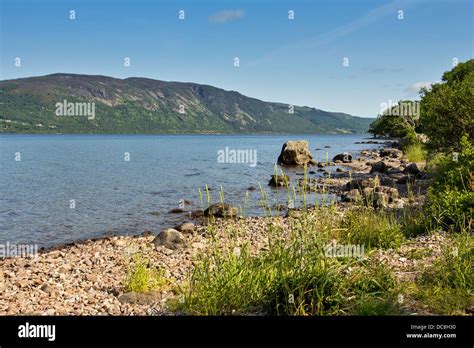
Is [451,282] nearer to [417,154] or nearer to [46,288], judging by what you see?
[46,288]

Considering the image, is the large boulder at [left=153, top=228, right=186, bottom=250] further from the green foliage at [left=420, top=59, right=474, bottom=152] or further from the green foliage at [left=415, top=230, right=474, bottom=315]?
the green foliage at [left=420, top=59, right=474, bottom=152]

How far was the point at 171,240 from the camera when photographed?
1620cm

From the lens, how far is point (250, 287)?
7.20 metres

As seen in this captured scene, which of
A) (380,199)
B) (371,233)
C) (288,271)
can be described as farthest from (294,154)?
(288,271)

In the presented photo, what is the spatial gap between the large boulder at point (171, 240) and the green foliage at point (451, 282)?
31.0ft

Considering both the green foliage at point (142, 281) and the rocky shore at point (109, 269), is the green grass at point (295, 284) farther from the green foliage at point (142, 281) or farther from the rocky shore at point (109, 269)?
the green foliage at point (142, 281)

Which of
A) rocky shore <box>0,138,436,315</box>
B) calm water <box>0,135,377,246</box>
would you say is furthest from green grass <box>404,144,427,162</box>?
rocky shore <box>0,138,436,315</box>

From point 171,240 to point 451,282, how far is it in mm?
10657

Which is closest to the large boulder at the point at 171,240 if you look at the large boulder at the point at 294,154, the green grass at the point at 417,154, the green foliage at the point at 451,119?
the green foliage at the point at 451,119

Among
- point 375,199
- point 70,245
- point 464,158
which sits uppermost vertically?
point 464,158

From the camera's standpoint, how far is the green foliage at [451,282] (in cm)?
665
